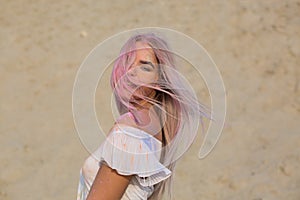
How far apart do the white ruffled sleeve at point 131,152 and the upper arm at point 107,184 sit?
16 mm

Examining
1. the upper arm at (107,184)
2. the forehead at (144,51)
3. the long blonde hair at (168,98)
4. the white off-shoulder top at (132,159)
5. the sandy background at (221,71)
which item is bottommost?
the upper arm at (107,184)

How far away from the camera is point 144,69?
1.49 m

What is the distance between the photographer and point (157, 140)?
1.54 m

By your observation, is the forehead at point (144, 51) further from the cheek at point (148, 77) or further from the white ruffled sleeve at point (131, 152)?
the white ruffled sleeve at point (131, 152)

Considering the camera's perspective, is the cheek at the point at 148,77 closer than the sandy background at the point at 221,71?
Yes

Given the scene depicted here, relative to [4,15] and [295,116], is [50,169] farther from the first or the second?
[4,15]

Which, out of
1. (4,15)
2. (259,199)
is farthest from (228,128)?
(4,15)

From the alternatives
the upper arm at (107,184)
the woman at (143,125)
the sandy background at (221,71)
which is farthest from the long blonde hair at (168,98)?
the sandy background at (221,71)

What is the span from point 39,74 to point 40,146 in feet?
3.29

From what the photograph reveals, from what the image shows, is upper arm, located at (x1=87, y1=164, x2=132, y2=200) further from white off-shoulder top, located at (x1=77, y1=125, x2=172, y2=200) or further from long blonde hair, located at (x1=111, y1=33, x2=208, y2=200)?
long blonde hair, located at (x1=111, y1=33, x2=208, y2=200)

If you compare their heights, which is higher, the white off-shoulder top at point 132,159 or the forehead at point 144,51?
the forehead at point 144,51

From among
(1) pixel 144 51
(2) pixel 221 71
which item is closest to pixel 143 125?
(1) pixel 144 51

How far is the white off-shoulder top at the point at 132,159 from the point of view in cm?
146

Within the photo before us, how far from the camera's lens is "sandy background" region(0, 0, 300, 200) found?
4.12 meters
